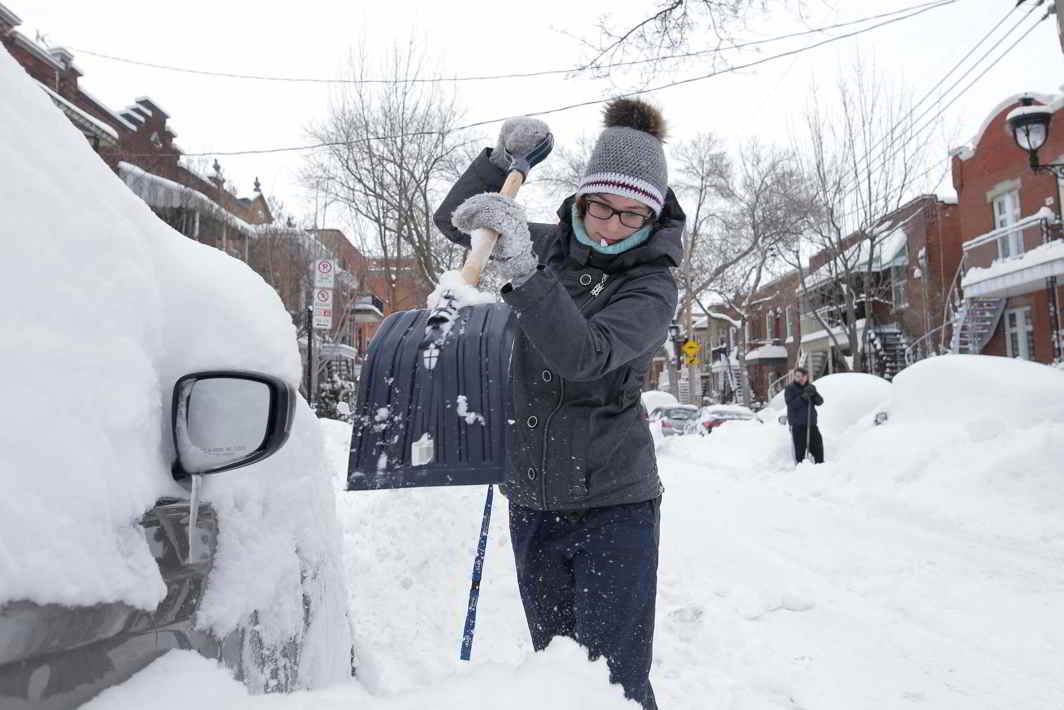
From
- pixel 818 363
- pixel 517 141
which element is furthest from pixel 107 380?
pixel 818 363

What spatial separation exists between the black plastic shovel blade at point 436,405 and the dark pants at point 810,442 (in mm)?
9441

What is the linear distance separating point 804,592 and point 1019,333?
20.8 meters

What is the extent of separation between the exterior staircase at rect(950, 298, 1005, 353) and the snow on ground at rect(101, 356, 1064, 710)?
13992 millimetres

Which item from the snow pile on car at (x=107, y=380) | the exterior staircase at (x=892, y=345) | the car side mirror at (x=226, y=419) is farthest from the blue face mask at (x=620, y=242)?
the exterior staircase at (x=892, y=345)

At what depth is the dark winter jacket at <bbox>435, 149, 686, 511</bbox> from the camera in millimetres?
1811

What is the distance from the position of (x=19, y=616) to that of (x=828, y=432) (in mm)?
13376

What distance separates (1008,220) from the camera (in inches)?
824

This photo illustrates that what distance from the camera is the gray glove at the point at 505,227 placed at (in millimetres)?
1538

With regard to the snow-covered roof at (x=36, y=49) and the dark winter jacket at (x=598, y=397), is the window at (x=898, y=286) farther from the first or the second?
the dark winter jacket at (x=598, y=397)

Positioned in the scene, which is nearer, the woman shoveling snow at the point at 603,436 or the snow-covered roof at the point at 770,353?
the woman shoveling snow at the point at 603,436

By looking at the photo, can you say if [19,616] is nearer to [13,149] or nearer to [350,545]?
[13,149]

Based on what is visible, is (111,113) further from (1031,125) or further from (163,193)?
(1031,125)

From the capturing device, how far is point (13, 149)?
1.02 meters

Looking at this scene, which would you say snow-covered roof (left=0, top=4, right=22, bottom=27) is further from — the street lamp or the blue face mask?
the street lamp
